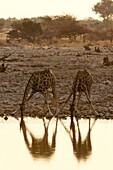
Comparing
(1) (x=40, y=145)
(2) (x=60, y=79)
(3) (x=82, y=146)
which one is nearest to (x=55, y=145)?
(1) (x=40, y=145)

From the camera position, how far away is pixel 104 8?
256 feet

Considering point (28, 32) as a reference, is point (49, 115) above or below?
above

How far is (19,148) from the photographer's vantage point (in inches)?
428

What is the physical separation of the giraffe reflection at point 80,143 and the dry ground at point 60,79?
1494mm

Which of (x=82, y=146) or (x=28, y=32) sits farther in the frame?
(x=28, y=32)

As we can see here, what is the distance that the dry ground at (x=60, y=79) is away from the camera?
593 inches

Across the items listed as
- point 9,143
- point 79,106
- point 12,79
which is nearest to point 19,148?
point 9,143

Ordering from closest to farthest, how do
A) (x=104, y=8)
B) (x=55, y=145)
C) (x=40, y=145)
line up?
1. (x=55, y=145)
2. (x=40, y=145)
3. (x=104, y=8)

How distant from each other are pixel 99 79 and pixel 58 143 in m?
9.51

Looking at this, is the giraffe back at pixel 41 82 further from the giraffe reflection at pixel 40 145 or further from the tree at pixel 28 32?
the tree at pixel 28 32

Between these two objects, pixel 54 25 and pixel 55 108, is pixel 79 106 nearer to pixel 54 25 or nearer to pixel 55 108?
pixel 55 108

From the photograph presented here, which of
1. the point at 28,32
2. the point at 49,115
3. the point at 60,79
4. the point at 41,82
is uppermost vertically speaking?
the point at 41,82

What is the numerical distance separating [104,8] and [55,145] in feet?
224

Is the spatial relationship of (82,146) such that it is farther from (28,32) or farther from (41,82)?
(28,32)
